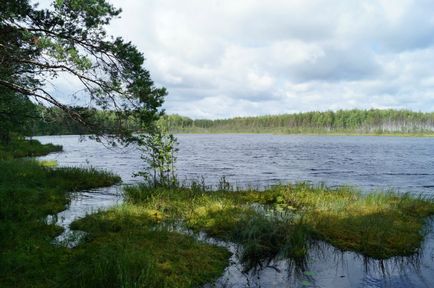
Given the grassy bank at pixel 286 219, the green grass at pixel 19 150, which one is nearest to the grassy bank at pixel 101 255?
the grassy bank at pixel 286 219

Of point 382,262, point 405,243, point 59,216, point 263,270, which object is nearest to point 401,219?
point 405,243

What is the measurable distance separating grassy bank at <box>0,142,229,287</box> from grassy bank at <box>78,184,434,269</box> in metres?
0.84

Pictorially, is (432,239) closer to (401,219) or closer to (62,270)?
(401,219)

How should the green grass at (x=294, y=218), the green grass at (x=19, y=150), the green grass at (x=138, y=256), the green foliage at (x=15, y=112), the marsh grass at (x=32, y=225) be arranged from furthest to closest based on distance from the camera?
1. the green grass at (x=19, y=150)
2. the green foliage at (x=15, y=112)
3. the green grass at (x=294, y=218)
4. the marsh grass at (x=32, y=225)
5. the green grass at (x=138, y=256)

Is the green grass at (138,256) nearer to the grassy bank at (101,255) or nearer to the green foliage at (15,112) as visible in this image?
A: the grassy bank at (101,255)

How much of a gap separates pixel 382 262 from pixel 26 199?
13938mm

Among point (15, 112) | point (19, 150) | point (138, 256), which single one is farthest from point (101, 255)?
point (19, 150)

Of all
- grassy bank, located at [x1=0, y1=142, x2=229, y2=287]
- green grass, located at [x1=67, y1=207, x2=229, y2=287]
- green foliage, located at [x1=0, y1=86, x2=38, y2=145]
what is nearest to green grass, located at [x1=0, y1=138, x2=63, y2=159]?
green foliage, located at [x1=0, y1=86, x2=38, y2=145]

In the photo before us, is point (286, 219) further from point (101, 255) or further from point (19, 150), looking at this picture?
point (19, 150)

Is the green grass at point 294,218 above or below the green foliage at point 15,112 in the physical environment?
below

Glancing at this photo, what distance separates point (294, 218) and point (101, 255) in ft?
23.0

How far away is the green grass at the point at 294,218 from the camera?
1093 cm

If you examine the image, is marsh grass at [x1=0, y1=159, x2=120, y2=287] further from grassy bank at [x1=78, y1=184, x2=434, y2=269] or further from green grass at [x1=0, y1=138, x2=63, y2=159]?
green grass at [x1=0, y1=138, x2=63, y2=159]

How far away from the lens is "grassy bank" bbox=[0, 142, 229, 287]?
779cm
